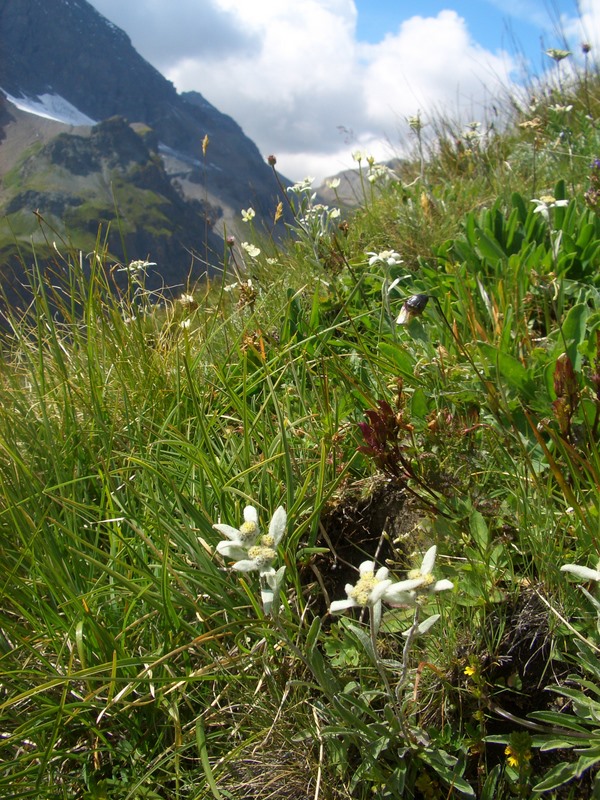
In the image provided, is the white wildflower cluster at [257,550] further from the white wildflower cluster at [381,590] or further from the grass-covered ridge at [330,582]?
the white wildflower cluster at [381,590]

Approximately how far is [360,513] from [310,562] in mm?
237

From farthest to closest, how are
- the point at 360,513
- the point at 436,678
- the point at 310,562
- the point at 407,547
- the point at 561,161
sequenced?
the point at 561,161
the point at 360,513
the point at 310,562
the point at 407,547
the point at 436,678

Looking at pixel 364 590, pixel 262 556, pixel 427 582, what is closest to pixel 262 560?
pixel 262 556

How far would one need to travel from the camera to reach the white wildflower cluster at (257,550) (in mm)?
1065

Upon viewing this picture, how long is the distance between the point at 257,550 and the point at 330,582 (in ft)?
2.48

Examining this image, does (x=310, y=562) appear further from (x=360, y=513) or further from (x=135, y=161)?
(x=135, y=161)

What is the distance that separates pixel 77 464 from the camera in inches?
78.1

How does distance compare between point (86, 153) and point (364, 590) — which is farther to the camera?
point (86, 153)

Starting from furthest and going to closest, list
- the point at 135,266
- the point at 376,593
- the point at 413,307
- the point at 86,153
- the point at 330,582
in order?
the point at 86,153 < the point at 135,266 < the point at 413,307 < the point at 330,582 < the point at 376,593

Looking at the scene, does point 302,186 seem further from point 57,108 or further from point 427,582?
point 57,108

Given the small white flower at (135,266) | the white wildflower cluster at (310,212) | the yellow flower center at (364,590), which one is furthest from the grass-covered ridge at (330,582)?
Result: the white wildflower cluster at (310,212)

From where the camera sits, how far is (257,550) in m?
1.07

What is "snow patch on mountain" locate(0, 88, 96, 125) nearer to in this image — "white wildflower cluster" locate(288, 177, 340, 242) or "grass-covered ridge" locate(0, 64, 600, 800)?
"white wildflower cluster" locate(288, 177, 340, 242)

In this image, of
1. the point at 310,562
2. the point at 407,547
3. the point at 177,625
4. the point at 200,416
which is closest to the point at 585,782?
the point at 407,547
